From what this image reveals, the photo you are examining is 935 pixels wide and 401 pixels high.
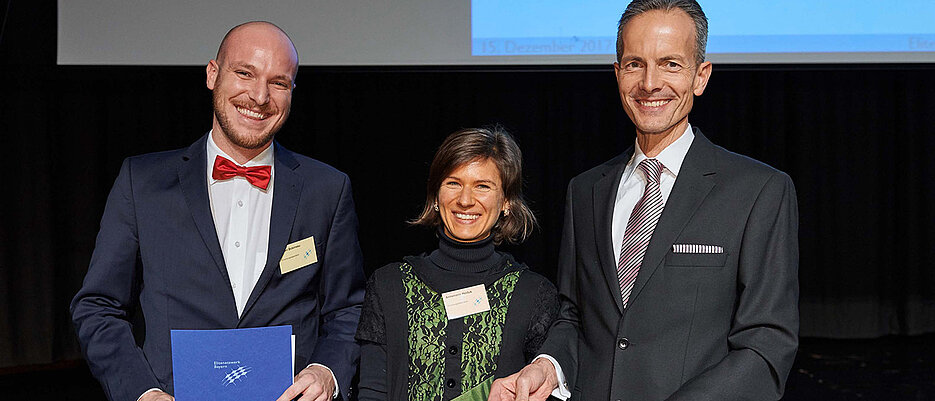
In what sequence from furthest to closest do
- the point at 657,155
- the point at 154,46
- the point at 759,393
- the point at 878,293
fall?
the point at 878,293, the point at 154,46, the point at 657,155, the point at 759,393

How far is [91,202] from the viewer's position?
5.84 metres

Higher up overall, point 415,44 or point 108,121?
point 415,44

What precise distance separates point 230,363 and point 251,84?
76 centimetres

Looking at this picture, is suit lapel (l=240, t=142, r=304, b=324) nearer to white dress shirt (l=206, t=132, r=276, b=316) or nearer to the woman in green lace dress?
white dress shirt (l=206, t=132, r=276, b=316)

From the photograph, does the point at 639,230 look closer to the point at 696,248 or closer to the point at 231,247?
the point at 696,248

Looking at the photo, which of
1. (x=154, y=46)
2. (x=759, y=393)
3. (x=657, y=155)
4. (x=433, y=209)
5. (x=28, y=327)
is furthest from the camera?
(x=28, y=327)

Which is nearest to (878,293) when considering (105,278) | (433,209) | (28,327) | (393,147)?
(393,147)

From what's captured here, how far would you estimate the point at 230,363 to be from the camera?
1897 mm

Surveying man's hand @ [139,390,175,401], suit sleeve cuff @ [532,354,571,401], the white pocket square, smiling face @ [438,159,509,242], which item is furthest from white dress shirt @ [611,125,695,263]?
man's hand @ [139,390,175,401]

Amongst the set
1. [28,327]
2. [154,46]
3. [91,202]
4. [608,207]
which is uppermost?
[154,46]

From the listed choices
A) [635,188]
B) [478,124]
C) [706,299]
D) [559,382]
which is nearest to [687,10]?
[635,188]

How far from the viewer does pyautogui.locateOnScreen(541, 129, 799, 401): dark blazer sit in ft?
5.43

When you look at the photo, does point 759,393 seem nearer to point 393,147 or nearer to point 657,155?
point 657,155

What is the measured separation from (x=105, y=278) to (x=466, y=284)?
953 mm
